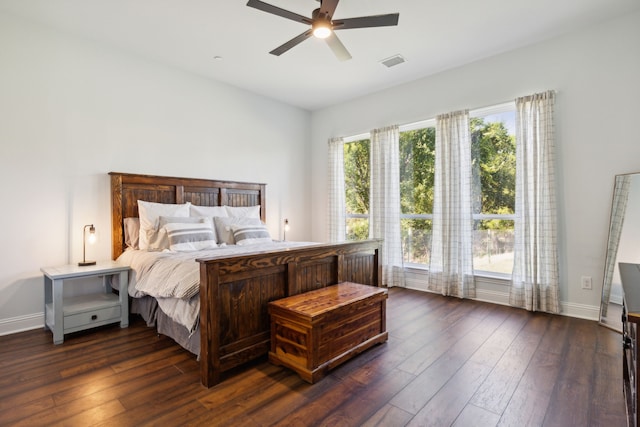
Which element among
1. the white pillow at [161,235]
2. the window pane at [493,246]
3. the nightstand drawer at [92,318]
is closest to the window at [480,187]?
the window pane at [493,246]

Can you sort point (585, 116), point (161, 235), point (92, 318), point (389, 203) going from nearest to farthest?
point (92, 318) < point (585, 116) < point (161, 235) < point (389, 203)

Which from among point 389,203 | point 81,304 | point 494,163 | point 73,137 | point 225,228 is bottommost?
point 81,304

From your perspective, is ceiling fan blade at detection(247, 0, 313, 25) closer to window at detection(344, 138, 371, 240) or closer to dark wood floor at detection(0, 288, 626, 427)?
dark wood floor at detection(0, 288, 626, 427)

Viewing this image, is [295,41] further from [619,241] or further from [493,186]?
[619,241]

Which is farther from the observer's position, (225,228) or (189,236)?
(225,228)

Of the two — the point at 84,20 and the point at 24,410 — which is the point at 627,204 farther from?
the point at 84,20

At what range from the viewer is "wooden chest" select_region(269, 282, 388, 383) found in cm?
208

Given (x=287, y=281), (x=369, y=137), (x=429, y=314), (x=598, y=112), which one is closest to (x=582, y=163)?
(x=598, y=112)

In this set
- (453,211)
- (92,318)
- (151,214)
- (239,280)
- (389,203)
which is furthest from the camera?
(389,203)

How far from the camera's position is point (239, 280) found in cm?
220

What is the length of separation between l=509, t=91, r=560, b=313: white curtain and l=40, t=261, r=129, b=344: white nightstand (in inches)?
163

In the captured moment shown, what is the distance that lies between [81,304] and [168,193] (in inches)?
59.9

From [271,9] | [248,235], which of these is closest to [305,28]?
[271,9]

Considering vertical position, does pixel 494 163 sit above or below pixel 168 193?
above
